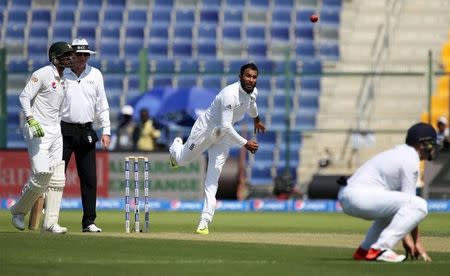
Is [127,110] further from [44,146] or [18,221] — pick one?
[44,146]

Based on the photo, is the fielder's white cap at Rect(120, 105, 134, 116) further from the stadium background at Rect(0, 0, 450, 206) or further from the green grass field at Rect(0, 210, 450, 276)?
the green grass field at Rect(0, 210, 450, 276)

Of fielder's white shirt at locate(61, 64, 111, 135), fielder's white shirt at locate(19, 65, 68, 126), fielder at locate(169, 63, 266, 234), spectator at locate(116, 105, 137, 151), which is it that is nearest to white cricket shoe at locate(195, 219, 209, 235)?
fielder at locate(169, 63, 266, 234)

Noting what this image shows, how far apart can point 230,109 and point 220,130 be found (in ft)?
0.80

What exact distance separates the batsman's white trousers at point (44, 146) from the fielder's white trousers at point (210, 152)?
1.61 metres

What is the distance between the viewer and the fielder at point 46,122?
1377 cm

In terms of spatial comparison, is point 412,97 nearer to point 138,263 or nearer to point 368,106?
point 368,106

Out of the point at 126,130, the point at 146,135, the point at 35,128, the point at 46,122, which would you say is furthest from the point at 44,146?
the point at 126,130

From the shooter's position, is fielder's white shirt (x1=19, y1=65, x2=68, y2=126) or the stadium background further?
the stadium background

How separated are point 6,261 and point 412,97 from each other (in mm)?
19234

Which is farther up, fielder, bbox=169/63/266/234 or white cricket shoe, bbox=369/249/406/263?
fielder, bbox=169/63/266/234

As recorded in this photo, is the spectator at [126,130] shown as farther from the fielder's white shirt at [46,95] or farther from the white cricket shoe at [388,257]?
the white cricket shoe at [388,257]

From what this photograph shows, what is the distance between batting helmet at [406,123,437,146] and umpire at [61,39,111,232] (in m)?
4.29

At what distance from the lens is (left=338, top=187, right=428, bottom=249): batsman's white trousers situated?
35.3 ft

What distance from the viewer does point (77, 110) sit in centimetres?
1460
